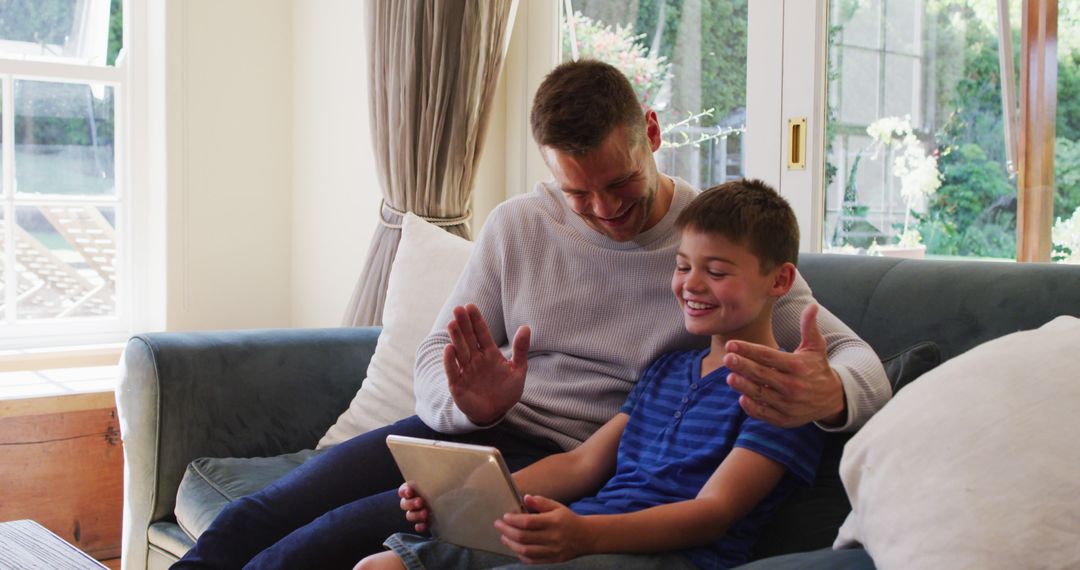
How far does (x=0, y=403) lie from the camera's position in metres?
2.71

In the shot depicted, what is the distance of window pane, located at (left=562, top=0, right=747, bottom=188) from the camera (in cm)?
268

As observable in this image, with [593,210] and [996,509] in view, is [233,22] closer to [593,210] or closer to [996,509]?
[593,210]

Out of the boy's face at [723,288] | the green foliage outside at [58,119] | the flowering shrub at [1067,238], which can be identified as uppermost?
the green foliage outside at [58,119]

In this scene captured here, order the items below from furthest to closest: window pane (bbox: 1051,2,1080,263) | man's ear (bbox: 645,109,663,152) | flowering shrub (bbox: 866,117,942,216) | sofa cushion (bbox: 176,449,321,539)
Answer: flowering shrub (bbox: 866,117,942,216), window pane (bbox: 1051,2,1080,263), sofa cushion (bbox: 176,449,321,539), man's ear (bbox: 645,109,663,152)

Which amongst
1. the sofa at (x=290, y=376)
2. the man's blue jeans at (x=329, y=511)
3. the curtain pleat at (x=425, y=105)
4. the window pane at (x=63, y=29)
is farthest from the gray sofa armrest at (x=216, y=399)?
the window pane at (x=63, y=29)

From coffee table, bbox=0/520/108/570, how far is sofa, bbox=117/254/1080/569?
0.89 ft

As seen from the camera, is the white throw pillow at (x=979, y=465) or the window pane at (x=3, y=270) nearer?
the white throw pillow at (x=979, y=465)

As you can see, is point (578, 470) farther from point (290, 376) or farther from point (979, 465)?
point (290, 376)

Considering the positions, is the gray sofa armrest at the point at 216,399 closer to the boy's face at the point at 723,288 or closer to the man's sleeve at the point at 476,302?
the man's sleeve at the point at 476,302

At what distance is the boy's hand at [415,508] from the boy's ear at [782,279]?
55 cm

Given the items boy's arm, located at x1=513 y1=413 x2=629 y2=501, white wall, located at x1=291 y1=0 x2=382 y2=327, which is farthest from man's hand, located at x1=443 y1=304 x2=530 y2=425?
white wall, located at x1=291 y1=0 x2=382 y2=327

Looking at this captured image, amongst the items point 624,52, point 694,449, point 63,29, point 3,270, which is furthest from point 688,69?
point 3,270

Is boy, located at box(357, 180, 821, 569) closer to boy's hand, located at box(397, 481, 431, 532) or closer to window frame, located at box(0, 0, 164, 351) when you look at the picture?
boy's hand, located at box(397, 481, 431, 532)

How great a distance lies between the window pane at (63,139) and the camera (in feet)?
11.5
